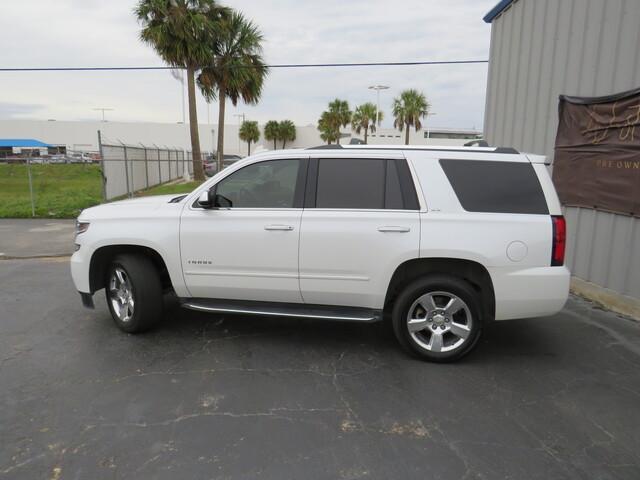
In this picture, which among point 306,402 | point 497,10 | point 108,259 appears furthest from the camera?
point 497,10

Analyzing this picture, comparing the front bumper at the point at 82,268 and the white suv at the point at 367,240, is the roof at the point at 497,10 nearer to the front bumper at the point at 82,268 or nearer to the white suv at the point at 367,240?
the white suv at the point at 367,240

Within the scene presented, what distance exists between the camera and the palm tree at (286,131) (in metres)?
64.4

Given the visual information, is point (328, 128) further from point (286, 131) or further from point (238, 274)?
point (238, 274)

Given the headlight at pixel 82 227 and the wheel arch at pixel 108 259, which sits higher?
the headlight at pixel 82 227

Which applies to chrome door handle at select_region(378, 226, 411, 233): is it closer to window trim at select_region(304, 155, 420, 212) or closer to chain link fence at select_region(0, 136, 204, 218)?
window trim at select_region(304, 155, 420, 212)

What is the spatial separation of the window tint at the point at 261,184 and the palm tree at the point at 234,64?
721 inches

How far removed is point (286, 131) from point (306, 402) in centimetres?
6313

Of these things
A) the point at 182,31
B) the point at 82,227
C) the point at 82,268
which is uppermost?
the point at 182,31

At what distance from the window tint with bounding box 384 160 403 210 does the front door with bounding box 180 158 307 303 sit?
780 mm

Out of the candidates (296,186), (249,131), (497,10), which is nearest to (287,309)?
(296,186)

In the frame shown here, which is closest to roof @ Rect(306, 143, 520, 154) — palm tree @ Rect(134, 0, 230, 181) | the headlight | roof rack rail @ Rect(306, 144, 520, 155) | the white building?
roof rack rail @ Rect(306, 144, 520, 155)

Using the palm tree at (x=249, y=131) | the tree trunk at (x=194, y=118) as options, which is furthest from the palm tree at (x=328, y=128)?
the tree trunk at (x=194, y=118)

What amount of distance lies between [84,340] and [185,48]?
1836 centimetres

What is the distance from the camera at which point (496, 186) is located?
13.5 feet
